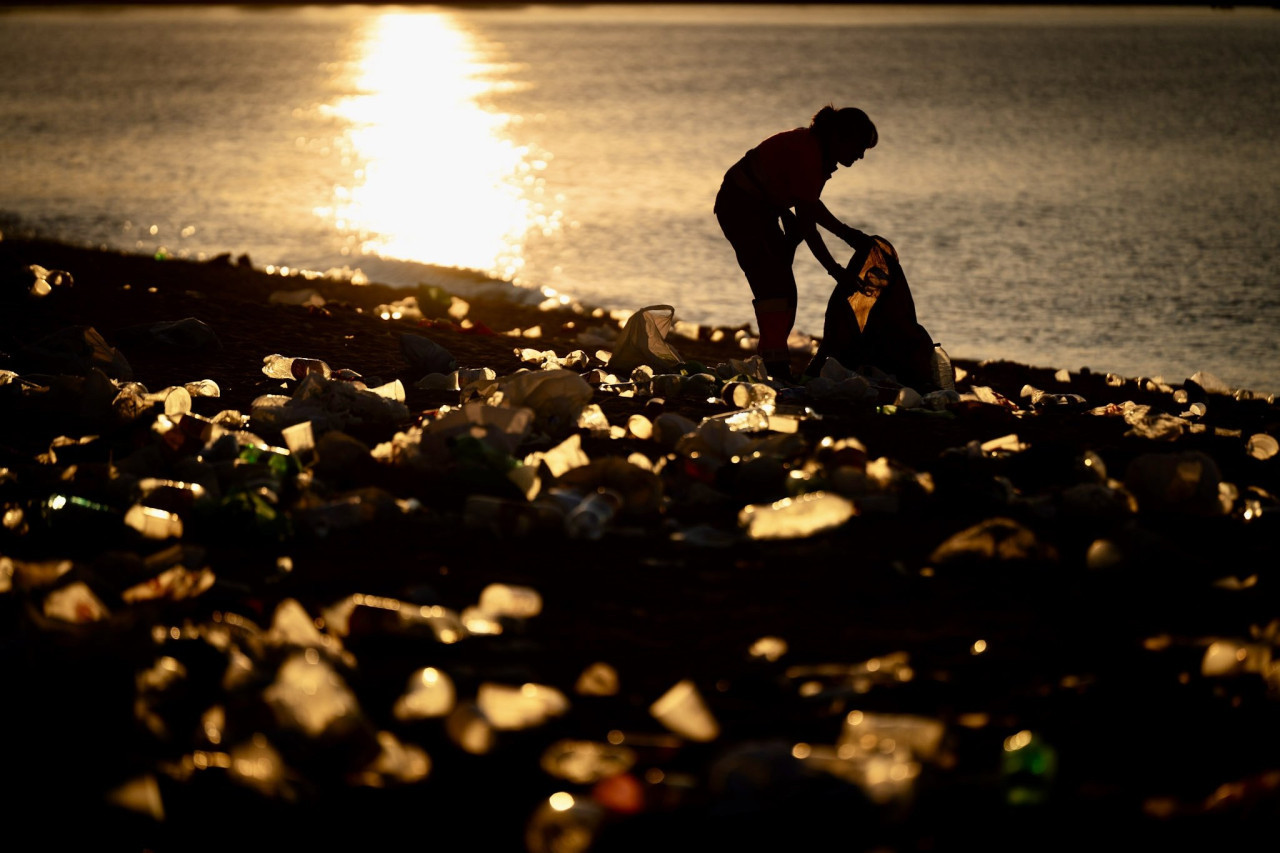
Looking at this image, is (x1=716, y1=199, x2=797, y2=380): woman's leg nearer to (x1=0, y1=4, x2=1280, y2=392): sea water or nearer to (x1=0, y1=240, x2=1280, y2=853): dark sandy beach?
(x1=0, y1=240, x2=1280, y2=853): dark sandy beach

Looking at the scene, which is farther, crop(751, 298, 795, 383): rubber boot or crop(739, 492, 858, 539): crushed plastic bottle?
crop(751, 298, 795, 383): rubber boot

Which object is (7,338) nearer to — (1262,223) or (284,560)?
Result: (284,560)

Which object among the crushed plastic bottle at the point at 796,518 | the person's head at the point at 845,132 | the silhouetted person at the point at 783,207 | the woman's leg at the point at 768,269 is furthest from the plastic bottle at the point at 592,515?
the person's head at the point at 845,132

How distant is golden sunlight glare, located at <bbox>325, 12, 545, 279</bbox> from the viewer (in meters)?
12.6

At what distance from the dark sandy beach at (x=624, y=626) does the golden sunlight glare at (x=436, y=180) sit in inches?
281

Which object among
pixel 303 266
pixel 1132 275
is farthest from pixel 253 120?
pixel 1132 275

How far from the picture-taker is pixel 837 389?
491 cm

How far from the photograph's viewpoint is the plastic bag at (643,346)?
5.46m

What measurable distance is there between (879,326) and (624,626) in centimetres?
289

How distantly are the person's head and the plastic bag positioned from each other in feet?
3.19

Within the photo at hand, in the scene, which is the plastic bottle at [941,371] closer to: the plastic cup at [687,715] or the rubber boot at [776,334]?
the rubber boot at [776,334]

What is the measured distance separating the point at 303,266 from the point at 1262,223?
10.0 metres

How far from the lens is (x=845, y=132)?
5148 mm

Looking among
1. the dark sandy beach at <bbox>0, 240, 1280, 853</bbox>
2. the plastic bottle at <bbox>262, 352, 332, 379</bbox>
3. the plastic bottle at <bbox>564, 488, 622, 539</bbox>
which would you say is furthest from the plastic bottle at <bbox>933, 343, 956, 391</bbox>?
the plastic bottle at <bbox>262, 352, 332, 379</bbox>
